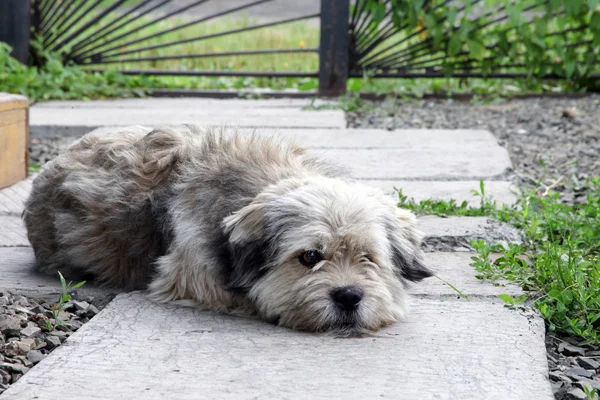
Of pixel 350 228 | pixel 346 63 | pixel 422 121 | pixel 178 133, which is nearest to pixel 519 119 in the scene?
pixel 422 121

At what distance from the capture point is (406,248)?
148 inches

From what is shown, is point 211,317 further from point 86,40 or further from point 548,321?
Result: point 86,40

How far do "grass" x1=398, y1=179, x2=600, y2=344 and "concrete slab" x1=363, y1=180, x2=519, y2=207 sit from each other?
0.45 feet

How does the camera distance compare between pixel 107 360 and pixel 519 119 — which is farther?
pixel 519 119

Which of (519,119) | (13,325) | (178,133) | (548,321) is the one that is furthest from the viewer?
(519,119)

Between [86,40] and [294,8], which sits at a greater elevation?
[294,8]

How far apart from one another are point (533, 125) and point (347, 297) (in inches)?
228

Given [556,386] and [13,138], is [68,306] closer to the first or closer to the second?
[556,386]

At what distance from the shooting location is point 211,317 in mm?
3758

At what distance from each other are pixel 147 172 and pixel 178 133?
12.3 inches

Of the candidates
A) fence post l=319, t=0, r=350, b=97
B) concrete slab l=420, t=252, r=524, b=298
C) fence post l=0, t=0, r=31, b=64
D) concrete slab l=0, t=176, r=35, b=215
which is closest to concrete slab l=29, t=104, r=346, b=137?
fence post l=319, t=0, r=350, b=97

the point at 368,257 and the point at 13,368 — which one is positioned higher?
the point at 368,257

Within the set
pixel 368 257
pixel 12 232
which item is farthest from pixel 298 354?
pixel 12 232

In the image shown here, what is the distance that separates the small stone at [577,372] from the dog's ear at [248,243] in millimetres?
1226
